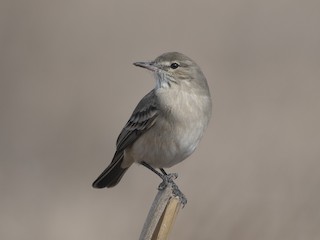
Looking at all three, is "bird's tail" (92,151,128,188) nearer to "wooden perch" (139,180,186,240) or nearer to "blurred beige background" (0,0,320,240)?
"blurred beige background" (0,0,320,240)

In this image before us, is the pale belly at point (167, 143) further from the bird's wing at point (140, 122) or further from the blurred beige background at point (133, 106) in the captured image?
the blurred beige background at point (133, 106)

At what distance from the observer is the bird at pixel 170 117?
278 inches

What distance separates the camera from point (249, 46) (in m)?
11.7

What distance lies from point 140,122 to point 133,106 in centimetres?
360

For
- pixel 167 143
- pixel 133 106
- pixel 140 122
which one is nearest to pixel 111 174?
pixel 140 122

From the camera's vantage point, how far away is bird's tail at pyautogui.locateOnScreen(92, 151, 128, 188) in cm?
772

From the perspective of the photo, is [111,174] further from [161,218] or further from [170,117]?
[161,218]

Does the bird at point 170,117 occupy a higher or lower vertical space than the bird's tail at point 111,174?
higher

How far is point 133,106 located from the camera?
10.9 m

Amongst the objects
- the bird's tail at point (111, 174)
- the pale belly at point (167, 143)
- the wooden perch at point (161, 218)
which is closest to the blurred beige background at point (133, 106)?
the pale belly at point (167, 143)

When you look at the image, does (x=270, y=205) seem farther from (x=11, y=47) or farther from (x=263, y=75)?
(x=11, y=47)

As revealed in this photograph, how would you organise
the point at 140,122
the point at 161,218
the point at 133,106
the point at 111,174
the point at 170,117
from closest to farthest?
the point at 161,218 < the point at 170,117 < the point at 140,122 < the point at 111,174 < the point at 133,106

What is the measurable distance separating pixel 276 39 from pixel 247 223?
230 inches

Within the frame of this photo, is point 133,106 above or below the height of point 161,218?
above
